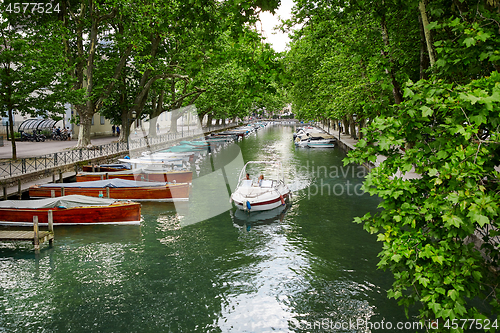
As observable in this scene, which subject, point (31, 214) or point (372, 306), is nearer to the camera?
point (372, 306)

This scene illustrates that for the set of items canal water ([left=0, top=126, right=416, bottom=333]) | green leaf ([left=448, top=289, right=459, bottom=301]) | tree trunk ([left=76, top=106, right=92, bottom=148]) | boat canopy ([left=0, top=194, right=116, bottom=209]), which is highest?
tree trunk ([left=76, top=106, right=92, bottom=148])

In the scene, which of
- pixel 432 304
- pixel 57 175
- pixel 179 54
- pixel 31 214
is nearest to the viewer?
pixel 432 304

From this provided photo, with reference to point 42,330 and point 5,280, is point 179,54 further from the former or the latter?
point 42,330

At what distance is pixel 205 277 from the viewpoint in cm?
1194

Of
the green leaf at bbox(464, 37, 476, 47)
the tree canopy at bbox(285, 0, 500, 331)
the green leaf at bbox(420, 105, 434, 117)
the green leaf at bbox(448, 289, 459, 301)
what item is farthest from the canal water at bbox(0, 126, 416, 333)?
the green leaf at bbox(464, 37, 476, 47)

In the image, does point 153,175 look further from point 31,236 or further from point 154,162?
point 31,236

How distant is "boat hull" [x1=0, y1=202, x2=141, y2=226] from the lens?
16.5 meters

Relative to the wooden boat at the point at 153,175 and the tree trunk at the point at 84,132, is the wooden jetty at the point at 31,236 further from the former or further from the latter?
the tree trunk at the point at 84,132

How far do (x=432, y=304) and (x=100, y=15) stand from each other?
106 feet

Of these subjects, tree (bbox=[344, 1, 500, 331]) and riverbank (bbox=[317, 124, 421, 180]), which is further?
riverbank (bbox=[317, 124, 421, 180])

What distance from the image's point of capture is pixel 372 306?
1005cm

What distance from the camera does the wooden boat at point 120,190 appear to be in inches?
803

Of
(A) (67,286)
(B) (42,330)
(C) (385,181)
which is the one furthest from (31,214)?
(C) (385,181)

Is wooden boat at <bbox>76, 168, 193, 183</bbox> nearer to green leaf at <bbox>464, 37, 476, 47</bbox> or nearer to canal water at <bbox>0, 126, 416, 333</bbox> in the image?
canal water at <bbox>0, 126, 416, 333</bbox>
